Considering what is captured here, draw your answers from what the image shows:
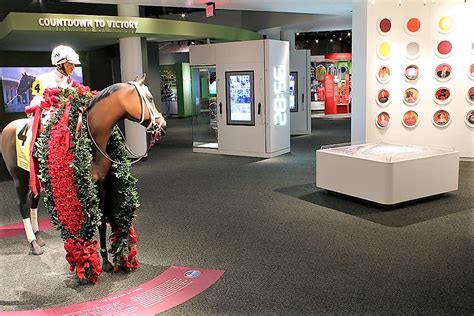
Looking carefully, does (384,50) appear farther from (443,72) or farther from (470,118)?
(470,118)

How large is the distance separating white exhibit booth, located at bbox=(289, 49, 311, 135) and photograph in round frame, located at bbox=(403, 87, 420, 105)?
5.11 meters

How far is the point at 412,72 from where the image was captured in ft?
31.0

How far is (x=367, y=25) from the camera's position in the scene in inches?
377

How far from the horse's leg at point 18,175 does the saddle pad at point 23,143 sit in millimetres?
90

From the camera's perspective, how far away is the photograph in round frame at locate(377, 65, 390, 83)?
954 cm

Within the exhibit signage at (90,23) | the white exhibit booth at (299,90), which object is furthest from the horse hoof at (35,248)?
the white exhibit booth at (299,90)

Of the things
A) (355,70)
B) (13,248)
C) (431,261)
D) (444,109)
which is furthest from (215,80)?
(431,261)

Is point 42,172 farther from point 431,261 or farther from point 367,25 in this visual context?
point 367,25

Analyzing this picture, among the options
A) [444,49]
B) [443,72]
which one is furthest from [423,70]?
[444,49]

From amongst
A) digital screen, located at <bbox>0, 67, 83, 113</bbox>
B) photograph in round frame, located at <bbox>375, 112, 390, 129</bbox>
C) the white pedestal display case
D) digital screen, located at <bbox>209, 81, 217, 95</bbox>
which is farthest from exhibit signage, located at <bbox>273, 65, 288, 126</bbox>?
digital screen, located at <bbox>0, 67, 83, 113</bbox>

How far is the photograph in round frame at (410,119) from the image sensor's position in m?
9.63

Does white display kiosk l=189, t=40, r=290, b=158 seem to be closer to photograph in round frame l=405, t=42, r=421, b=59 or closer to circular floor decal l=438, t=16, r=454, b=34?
photograph in round frame l=405, t=42, r=421, b=59

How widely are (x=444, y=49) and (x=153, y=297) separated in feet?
25.5

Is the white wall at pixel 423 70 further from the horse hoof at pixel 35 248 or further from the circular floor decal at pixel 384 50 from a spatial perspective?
the horse hoof at pixel 35 248
